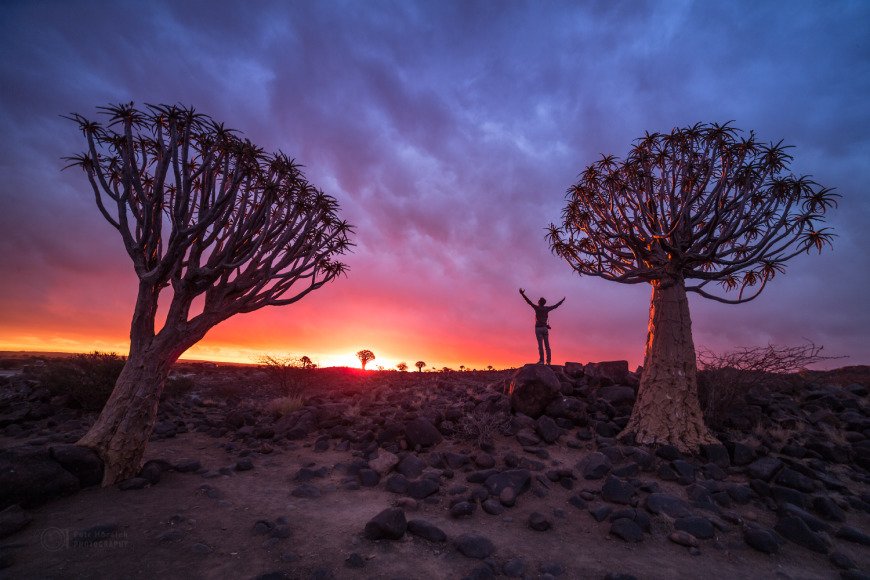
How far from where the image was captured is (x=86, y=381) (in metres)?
12.3

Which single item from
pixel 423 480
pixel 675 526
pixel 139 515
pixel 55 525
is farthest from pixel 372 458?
pixel 675 526

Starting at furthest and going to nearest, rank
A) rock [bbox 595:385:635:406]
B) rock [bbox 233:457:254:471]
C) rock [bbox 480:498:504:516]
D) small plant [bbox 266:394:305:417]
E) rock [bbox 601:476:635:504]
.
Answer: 1. small plant [bbox 266:394:305:417]
2. rock [bbox 595:385:635:406]
3. rock [bbox 233:457:254:471]
4. rock [bbox 601:476:635:504]
5. rock [bbox 480:498:504:516]

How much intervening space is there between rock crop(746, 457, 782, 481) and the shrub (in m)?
16.5

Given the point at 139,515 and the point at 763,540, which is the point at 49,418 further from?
the point at 763,540

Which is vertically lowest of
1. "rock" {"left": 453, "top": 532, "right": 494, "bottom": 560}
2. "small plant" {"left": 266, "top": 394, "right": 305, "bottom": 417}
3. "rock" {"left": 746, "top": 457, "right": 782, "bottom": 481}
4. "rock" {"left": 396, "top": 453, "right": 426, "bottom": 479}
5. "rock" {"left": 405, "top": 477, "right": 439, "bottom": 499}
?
"rock" {"left": 453, "top": 532, "right": 494, "bottom": 560}

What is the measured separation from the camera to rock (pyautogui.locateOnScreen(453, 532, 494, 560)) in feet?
16.6

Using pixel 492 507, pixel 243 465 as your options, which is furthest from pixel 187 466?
pixel 492 507

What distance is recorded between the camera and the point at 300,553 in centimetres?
500

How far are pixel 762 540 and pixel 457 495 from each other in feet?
14.6

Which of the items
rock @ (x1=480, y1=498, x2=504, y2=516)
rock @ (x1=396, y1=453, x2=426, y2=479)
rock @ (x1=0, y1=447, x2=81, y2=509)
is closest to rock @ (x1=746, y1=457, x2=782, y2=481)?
rock @ (x1=480, y1=498, x2=504, y2=516)

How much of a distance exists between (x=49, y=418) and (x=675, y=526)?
15762 mm

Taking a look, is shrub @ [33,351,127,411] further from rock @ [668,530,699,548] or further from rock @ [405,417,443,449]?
rock @ [668,530,699,548]

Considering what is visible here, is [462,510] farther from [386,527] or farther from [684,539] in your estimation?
[684,539]

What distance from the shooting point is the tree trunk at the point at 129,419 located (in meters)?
6.87
